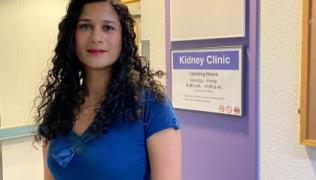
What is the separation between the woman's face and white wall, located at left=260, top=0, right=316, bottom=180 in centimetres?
65

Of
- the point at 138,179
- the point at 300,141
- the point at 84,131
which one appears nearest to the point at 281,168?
the point at 300,141

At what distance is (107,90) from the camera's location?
3.67ft

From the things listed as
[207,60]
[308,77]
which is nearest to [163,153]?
[308,77]

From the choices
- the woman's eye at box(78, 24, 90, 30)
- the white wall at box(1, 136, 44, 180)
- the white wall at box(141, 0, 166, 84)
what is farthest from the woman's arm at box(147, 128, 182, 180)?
the white wall at box(1, 136, 44, 180)

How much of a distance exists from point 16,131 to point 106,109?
1.55m

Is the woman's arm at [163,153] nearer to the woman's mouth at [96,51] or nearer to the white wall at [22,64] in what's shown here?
the woman's mouth at [96,51]

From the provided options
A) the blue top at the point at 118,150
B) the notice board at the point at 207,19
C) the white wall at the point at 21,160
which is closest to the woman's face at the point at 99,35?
the blue top at the point at 118,150

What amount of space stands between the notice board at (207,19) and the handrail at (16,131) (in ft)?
3.93

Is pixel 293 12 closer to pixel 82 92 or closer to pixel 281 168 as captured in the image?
pixel 281 168

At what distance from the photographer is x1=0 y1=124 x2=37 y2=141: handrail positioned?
2.36 m

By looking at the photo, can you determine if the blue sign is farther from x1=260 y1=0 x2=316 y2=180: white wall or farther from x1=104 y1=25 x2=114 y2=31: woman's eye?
x1=104 y1=25 x2=114 y2=31: woman's eye

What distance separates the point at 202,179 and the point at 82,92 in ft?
2.75

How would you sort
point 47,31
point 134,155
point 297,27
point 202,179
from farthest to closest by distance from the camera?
point 47,31, point 202,179, point 297,27, point 134,155

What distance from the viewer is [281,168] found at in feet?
4.76
